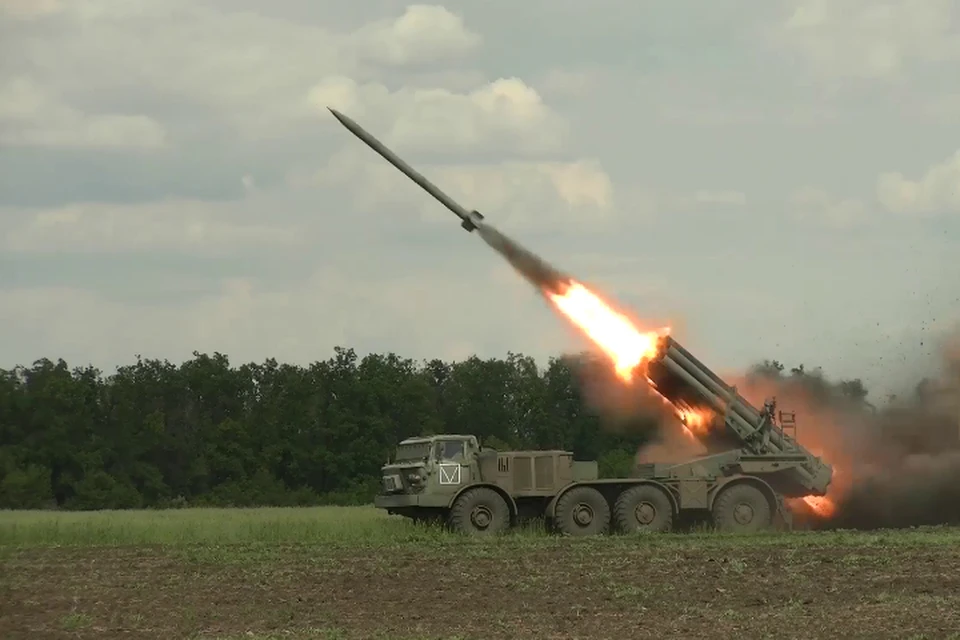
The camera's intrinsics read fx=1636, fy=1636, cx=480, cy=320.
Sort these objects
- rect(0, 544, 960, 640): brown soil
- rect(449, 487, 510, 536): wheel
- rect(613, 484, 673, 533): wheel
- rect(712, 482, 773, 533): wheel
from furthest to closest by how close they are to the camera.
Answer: rect(712, 482, 773, 533): wheel → rect(613, 484, 673, 533): wheel → rect(449, 487, 510, 536): wheel → rect(0, 544, 960, 640): brown soil

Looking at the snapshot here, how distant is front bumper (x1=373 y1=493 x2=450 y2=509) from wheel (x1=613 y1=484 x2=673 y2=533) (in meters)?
3.39

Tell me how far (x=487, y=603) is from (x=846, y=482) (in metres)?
16.6

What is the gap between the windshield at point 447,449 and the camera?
31.6 meters

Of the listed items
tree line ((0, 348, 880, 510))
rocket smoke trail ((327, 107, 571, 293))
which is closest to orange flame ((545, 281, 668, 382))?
rocket smoke trail ((327, 107, 571, 293))

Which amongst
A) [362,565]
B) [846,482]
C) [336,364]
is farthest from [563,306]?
[336,364]

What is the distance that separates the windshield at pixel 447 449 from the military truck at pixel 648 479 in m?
0.02

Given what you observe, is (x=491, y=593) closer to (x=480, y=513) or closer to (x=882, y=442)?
(x=480, y=513)

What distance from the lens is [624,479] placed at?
31906 mm

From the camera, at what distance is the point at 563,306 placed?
3281 centimetres

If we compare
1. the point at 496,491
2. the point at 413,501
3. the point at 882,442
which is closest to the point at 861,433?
the point at 882,442

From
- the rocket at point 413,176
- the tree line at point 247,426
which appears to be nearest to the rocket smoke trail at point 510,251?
the rocket at point 413,176

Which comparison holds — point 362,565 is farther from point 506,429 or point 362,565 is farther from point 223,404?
point 223,404

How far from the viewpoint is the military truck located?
31.3 meters

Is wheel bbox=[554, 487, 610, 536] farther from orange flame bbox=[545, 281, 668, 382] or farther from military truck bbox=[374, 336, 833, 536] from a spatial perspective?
orange flame bbox=[545, 281, 668, 382]
